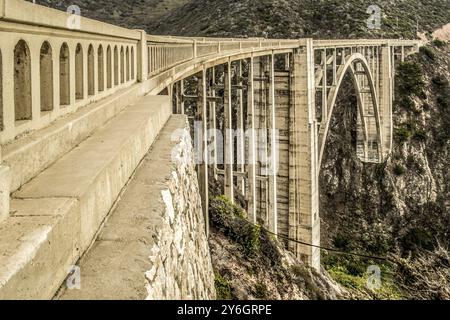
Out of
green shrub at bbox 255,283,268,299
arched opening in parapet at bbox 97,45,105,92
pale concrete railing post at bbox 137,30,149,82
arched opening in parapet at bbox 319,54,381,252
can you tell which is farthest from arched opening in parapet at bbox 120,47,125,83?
arched opening in parapet at bbox 319,54,381,252

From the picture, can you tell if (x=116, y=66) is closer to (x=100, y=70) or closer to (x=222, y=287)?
(x=100, y=70)

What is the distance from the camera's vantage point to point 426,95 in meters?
48.4

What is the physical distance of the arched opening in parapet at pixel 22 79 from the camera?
14.0 feet

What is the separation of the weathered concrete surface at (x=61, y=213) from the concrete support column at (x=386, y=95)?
135ft

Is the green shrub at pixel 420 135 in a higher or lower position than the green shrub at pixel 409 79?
lower

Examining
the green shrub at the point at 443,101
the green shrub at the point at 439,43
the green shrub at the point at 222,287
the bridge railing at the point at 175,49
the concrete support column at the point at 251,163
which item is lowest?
the green shrub at the point at 222,287

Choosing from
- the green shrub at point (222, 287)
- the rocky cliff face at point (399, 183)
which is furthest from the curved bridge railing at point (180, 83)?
the rocky cliff face at point (399, 183)

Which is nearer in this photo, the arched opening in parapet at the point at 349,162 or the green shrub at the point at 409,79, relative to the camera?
the arched opening in parapet at the point at 349,162

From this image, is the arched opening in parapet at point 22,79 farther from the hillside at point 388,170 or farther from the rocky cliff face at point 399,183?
the rocky cliff face at point 399,183

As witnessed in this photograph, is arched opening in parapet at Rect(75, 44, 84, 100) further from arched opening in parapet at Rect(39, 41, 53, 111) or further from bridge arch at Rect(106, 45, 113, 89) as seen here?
bridge arch at Rect(106, 45, 113, 89)

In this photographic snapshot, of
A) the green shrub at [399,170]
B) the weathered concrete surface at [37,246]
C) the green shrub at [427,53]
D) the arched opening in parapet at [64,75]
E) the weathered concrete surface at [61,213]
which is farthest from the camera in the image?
the green shrub at [427,53]

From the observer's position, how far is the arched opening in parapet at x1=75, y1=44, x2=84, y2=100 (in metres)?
5.93

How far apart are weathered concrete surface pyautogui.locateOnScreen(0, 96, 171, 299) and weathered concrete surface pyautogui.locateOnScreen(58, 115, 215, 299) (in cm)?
13
